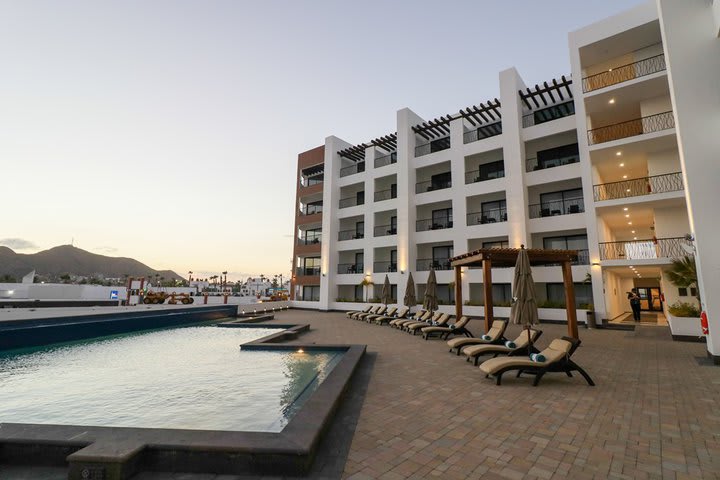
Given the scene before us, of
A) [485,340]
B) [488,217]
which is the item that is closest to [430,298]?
[485,340]

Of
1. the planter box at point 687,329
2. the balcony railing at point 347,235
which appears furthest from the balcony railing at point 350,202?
the planter box at point 687,329

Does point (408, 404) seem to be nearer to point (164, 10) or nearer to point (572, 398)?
point (572, 398)

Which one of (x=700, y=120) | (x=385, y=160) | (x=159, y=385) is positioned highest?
(x=385, y=160)

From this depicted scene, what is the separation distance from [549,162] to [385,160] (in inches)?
523

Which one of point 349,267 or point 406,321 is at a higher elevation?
point 349,267

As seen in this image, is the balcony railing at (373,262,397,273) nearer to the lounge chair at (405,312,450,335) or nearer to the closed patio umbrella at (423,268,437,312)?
the closed patio umbrella at (423,268,437,312)

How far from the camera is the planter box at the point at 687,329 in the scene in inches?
466

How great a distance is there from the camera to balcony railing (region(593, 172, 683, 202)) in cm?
1549

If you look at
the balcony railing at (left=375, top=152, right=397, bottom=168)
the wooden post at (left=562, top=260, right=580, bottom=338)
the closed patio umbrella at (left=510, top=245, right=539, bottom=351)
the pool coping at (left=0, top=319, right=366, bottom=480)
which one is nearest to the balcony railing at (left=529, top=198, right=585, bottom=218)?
the wooden post at (left=562, top=260, right=580, bottom=338)

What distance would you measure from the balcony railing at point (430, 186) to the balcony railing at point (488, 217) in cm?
350

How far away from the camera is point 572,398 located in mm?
5781

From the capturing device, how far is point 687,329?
39.4 feet

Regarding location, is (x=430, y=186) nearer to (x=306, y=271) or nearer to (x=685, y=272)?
(x=306, y=271)

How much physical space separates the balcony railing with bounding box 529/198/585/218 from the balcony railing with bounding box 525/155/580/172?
7.71 ft
